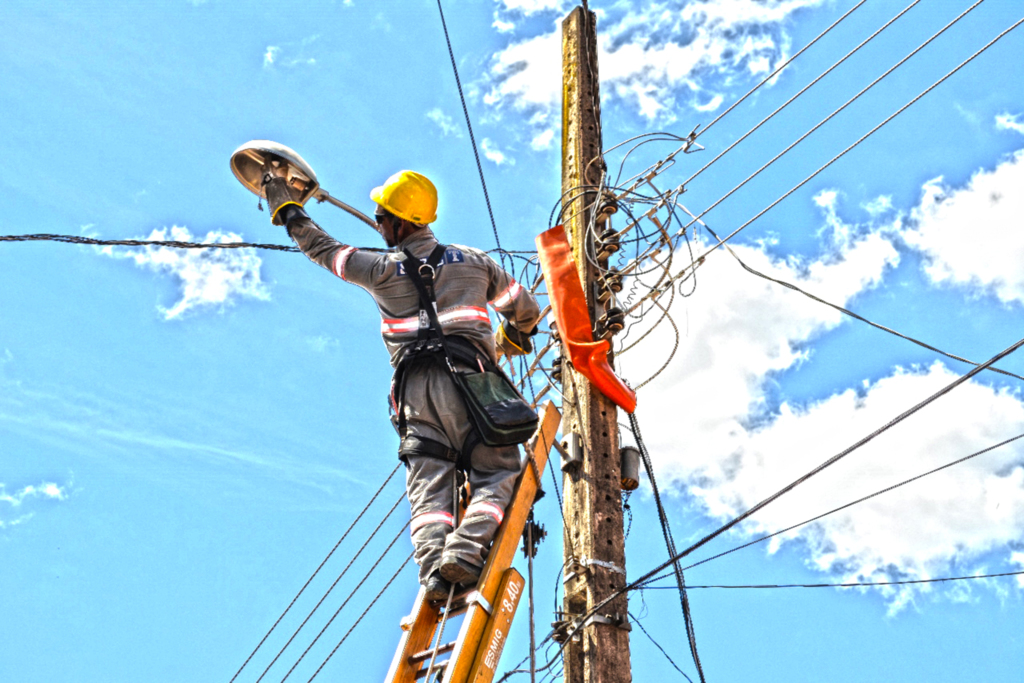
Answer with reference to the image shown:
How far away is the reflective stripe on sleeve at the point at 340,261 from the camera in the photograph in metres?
5.27

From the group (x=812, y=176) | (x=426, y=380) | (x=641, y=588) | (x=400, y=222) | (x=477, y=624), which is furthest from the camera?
(x=812, y=176)

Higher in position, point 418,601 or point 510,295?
point 510,295

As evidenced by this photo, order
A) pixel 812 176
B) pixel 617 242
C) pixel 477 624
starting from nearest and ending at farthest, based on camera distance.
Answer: pixel 477 624, pixel 812 176, pixel 617 242

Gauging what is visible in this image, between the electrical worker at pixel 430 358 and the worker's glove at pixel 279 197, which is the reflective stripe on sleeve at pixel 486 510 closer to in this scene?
the electrical worker at pixel 430 358

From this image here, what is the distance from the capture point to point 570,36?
315 inches

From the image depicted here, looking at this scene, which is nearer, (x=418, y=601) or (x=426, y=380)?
(x=418, y=601)

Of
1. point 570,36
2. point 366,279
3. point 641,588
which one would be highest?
point 570,36

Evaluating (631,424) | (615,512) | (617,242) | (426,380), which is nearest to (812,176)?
(617,242)

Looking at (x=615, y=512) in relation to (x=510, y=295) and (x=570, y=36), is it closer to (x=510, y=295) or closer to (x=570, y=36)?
(x=510, y=295)

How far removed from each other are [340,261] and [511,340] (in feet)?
4.57

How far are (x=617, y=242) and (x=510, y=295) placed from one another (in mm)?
1335

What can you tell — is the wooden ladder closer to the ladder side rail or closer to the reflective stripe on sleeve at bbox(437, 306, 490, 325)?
the ladder side rail

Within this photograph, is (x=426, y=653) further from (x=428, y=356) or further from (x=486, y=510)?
(x=428, y=356)

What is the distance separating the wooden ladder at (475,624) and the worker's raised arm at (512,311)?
123 centimetres
